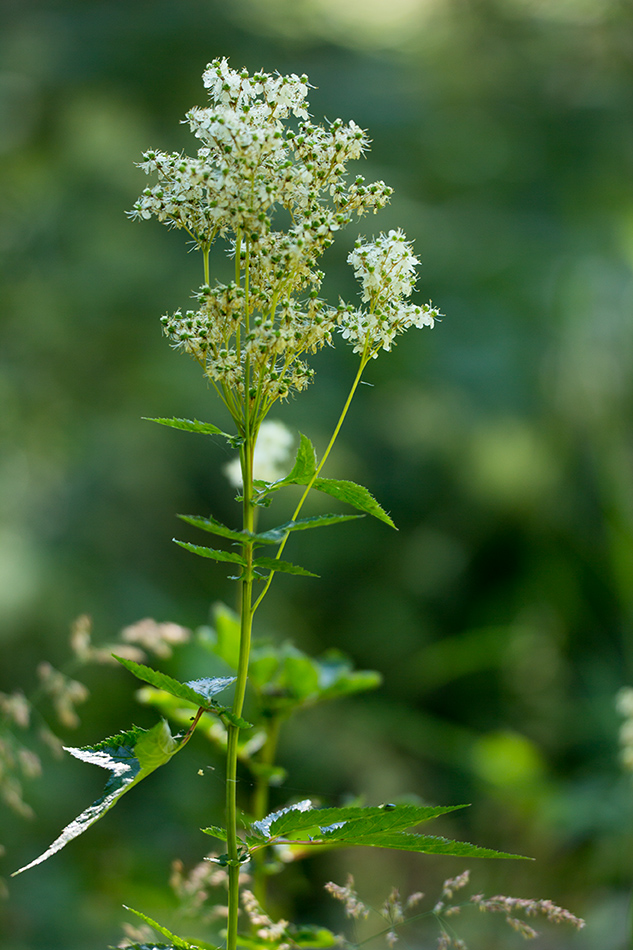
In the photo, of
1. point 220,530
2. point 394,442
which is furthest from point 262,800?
point 394,442

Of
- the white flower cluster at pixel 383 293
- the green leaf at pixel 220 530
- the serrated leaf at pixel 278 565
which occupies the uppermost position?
the white flower cluster at pixel 383 293

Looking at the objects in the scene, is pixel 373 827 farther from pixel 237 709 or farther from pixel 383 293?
pixel 383 293

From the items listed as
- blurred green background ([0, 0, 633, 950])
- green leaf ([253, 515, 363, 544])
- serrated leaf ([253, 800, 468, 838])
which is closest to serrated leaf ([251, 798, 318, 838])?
serrated leaf ([253, 800, 468, 838])

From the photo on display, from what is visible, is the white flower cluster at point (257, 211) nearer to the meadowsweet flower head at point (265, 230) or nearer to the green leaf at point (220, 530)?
the meadowsweet flower head at point (265, 230)

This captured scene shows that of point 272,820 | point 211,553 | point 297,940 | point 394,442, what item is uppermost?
point 394,442

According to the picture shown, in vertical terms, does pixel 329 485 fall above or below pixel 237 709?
above

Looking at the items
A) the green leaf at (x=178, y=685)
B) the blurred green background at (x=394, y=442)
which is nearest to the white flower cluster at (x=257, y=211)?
the green leaf at (x=178, y=685)

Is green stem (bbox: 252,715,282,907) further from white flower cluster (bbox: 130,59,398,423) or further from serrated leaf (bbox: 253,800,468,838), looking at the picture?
white flower cluster (bbox: 130,59,398,423)

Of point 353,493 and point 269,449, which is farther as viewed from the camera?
point 269,449
